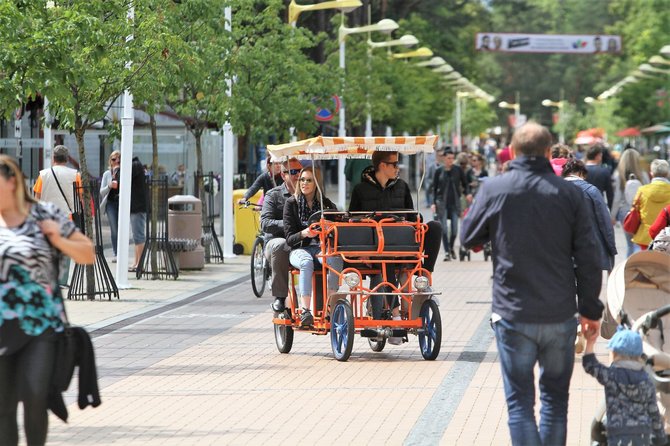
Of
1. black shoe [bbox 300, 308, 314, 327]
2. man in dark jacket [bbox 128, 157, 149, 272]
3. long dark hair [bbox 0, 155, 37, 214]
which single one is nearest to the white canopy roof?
black shoe [bbox 300, 308, 314, 327]

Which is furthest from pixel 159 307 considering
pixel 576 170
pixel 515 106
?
pixel 515 106

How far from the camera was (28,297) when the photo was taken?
22.0 feet

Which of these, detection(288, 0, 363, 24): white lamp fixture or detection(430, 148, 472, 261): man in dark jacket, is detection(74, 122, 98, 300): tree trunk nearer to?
detection(430, 148, 472, 261): man in dark jacket

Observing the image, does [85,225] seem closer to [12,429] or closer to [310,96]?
[12,429]

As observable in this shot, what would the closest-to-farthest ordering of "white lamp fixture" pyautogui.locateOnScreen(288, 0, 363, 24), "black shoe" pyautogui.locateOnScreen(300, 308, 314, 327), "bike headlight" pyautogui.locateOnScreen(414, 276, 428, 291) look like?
1. "bike headlight" pyautogui.locateOnScreen(414, 276, 428, 291)
2. "black shoe" pyautogui.locateOnScreen(300, 308, 314, 327)
3. "white lamp fixture" pyautogui.locateOnScreen(288, 0, 363, 24)

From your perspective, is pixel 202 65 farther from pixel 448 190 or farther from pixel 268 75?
pixel 268 75

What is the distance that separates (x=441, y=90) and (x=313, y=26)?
2808 cm

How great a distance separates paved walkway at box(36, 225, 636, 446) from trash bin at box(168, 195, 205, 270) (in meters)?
5.26

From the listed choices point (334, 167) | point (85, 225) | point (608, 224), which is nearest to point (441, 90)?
point (334, 167)

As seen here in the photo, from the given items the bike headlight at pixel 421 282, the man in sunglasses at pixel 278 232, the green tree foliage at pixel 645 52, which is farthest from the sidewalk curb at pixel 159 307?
the green tree foliage at pixel 645 52

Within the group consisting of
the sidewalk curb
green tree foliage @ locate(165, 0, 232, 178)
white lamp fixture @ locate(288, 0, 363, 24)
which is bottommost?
the sidewalk curb

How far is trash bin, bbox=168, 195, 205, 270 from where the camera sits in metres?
22.5

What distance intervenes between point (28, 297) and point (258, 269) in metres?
13.0

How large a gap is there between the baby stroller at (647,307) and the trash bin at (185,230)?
14.2 metres
